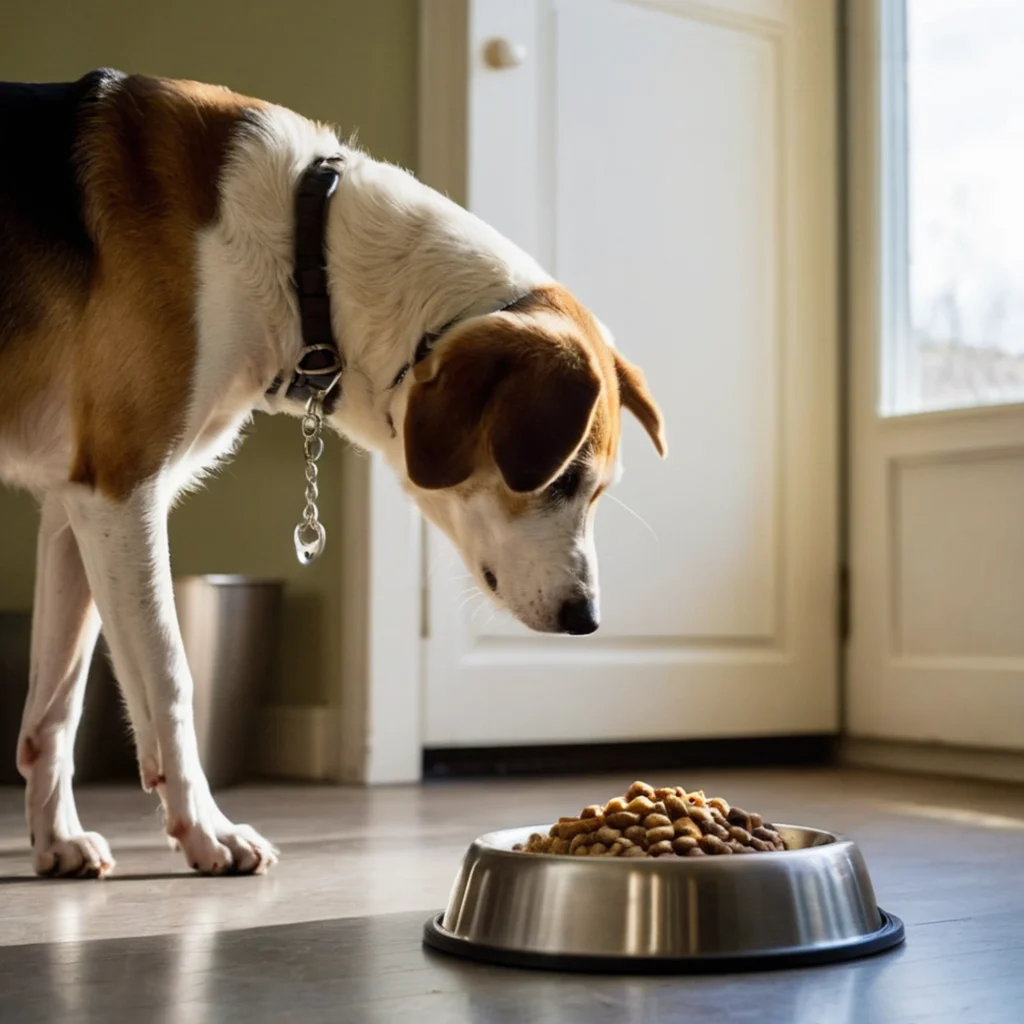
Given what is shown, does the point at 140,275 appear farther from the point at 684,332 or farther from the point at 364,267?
the point at 684,332

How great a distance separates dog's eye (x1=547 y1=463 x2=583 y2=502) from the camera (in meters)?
1.73

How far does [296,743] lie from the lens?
9.78 feet

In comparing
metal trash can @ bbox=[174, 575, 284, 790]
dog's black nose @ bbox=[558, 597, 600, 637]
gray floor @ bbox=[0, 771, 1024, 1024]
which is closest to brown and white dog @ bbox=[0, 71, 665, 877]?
dog's black nose @ bbox=[558, 597, 600, 637]

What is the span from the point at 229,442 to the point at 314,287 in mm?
245

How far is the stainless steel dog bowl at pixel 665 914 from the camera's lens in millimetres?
1278

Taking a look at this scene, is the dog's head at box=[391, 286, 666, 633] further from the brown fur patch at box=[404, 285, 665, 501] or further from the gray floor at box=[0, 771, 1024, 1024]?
the gray floor at box=[0, 771, 1024, 1024]

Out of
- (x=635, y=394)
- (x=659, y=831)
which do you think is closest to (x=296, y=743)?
(x=635, y=394)

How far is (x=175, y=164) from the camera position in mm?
1760

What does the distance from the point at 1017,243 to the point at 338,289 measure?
5.59ft

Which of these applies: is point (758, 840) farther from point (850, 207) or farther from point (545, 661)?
point (850, 207)

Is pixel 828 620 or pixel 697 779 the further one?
pixel 828 620

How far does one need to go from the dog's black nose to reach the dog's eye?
118mm

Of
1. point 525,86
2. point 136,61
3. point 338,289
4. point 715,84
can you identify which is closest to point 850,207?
point 715,84

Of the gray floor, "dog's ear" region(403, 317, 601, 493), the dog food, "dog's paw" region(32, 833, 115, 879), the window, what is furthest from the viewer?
the window
